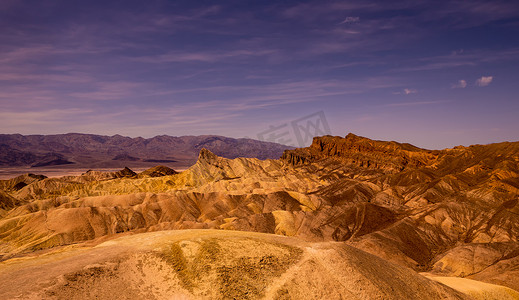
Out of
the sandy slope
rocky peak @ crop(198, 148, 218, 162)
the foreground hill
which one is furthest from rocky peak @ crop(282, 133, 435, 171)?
the sandy slope

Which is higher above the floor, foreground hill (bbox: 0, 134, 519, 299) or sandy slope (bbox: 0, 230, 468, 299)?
sandy slope (bbox: 0, 230, 468, 299)

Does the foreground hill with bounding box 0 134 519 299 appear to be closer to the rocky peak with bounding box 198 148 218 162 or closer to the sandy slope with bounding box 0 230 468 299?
the sandy slope with bounding box 0 230 468 299

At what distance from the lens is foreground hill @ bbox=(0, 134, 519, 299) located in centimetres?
4644

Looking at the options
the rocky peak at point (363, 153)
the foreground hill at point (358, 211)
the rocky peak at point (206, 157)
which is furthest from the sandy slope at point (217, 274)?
the rocky peak at point (206, 157)

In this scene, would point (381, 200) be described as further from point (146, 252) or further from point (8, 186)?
point (8, 186)

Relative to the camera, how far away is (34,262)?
22.2 m

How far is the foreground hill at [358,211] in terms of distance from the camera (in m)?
46.4

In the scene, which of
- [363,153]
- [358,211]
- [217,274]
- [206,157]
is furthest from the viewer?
[206,157]

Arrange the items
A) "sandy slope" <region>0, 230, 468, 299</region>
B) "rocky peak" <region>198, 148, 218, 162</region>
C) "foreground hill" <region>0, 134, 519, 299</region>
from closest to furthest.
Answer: "sandy slope" <region>0, 230, 468, 299</region>
"foreground hill" <region>0, 134, 519, 299</region>
"rocky peak" <region>198, 148, 218, 162</region>

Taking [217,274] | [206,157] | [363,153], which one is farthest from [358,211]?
[206,157]

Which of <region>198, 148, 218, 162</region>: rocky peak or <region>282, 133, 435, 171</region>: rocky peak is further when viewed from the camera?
<region>198, 148, 218, 162</region>: rocky peak

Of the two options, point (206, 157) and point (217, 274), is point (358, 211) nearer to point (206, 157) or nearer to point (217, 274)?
point (217, 274)

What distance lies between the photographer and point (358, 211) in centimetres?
6103

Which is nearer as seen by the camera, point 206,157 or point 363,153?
point 363,153
